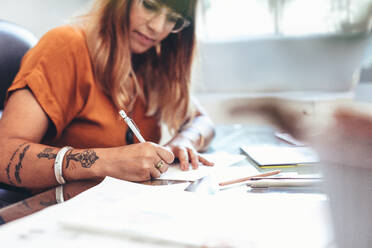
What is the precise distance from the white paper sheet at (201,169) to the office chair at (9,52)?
1.66 ft

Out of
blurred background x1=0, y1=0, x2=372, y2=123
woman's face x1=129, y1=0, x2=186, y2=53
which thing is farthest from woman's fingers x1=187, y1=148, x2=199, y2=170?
blurred background x1=0, y1=0, x2=372, y2=123

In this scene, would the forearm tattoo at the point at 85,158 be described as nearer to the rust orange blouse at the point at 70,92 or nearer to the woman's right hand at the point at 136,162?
the woman's right hand at the point at 136,162

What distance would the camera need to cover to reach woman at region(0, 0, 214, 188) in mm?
580

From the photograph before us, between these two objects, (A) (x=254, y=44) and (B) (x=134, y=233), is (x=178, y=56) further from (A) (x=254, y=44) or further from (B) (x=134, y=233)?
(A) (x=254, y=44)

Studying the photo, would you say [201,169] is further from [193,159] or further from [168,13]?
[168,13]

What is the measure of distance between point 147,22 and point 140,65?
0.20 meters

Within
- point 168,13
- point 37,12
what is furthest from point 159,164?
point 37,12

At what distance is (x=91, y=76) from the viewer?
0.78 meters

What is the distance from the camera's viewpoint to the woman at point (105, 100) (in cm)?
58

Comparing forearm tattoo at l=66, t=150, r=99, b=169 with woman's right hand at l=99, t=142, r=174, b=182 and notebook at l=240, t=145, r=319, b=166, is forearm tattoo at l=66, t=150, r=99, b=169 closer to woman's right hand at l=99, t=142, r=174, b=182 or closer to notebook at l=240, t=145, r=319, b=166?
woman's right hand at l=99, t=142, r=174, b=182

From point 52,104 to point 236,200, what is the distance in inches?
18.8

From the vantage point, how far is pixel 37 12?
5.47 feet

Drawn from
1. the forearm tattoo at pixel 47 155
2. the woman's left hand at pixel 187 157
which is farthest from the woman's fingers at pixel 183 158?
the forearm tattoo at pixel 47 155

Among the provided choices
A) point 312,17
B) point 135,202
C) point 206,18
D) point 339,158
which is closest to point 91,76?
point 135,202
